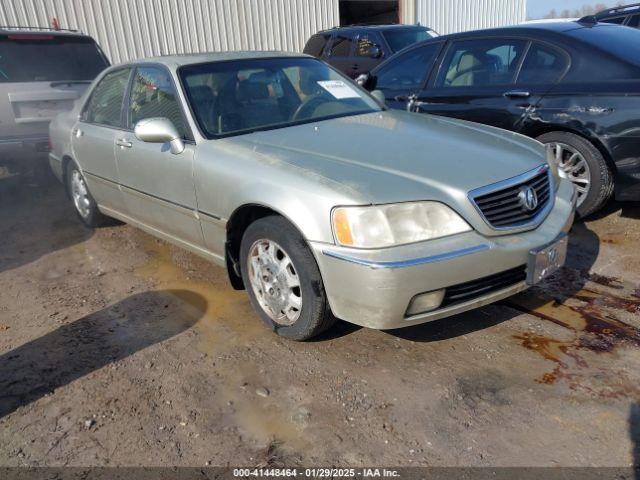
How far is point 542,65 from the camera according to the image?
449 cm

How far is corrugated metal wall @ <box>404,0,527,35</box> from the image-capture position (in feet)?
Result: 51.4

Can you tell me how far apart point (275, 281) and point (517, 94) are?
2.88m

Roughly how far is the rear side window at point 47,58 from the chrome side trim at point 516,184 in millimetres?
5905

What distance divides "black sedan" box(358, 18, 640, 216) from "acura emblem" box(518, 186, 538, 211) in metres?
1.41

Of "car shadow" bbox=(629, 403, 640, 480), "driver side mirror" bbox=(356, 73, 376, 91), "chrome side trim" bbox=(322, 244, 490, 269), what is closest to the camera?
"car shadow" bbox=(629, 403, 640, 480)

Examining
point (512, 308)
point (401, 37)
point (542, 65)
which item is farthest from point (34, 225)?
point (401, 37)

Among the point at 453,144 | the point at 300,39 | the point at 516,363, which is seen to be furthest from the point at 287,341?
the point at 300,39

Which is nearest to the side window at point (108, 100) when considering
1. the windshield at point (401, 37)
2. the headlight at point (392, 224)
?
the headlight at point (392, 224)

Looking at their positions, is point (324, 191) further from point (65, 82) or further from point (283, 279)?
point (65, 82)

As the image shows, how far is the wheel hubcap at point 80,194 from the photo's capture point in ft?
16.4

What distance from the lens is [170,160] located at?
3.45 meters

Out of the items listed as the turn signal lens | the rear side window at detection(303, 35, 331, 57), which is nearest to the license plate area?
the turn signal lens

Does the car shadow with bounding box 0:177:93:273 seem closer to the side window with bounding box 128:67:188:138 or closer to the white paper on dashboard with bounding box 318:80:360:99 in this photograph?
the side window with bounding box 128:67:188:138

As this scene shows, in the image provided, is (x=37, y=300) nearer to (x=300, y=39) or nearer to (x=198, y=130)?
(x=198, y=130)
